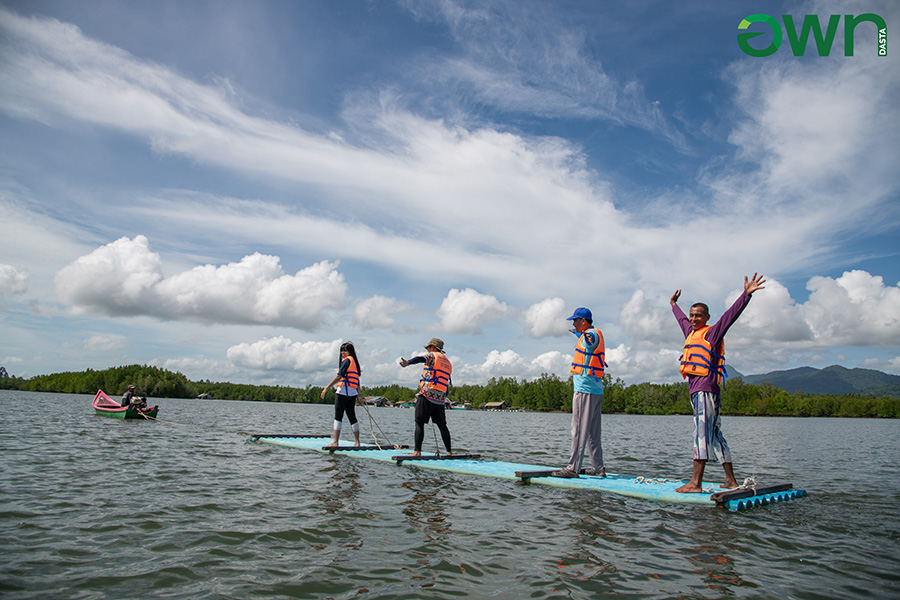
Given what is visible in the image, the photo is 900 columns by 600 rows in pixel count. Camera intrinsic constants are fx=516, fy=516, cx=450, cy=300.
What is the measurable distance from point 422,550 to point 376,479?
479 cm

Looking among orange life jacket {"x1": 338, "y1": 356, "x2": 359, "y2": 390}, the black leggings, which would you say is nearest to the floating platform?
the black leggings

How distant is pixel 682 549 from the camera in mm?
5770

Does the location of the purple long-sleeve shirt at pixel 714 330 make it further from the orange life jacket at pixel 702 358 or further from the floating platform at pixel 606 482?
the floating platform at pixel 606 482

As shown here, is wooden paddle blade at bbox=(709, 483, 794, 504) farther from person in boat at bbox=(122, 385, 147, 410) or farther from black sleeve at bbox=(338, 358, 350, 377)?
person in boat at bbox=(122, 385, 147, 410)

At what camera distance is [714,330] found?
7957 millimetres

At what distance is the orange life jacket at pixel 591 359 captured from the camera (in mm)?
9828

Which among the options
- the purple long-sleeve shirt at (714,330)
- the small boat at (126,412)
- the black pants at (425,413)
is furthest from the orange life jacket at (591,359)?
the small boat at (126,412)

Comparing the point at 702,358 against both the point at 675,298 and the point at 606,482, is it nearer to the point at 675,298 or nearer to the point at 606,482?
the point at 675,298

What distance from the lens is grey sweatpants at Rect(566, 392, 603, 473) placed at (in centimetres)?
980

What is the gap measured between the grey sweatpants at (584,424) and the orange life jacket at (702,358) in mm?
1992

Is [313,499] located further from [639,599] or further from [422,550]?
[639,599]

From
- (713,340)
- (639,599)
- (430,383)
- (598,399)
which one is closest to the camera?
(639,599)

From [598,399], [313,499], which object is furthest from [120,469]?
[598,399]

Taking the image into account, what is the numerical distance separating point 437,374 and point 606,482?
4422mm
